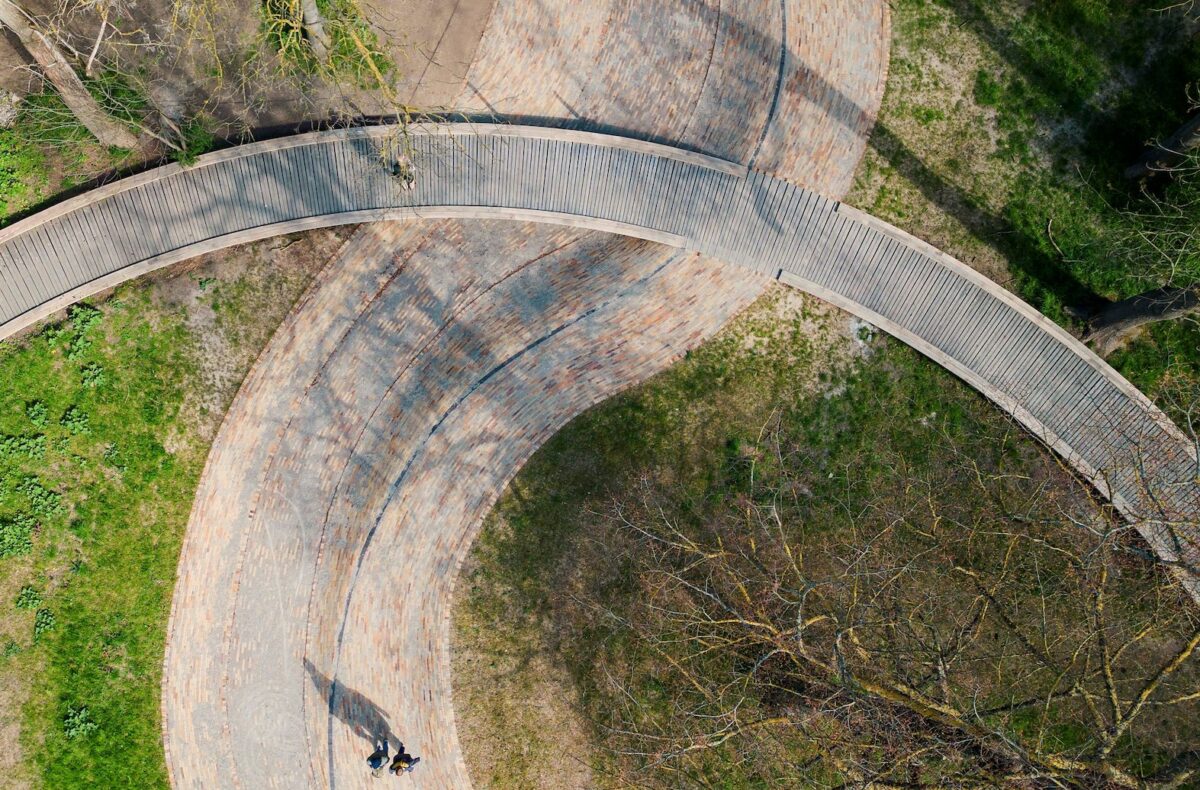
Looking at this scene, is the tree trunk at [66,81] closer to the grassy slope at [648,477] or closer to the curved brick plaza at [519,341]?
the curved brick plaza at [519,341]

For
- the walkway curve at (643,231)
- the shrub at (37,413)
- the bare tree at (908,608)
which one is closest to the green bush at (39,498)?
the shrub at (37,413)

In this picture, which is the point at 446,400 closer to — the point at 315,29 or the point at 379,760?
the point at 379,760

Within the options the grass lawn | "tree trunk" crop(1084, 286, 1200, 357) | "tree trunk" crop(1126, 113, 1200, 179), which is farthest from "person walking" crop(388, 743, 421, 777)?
"tree trunk" crop(1126, 113, 1200, 179)

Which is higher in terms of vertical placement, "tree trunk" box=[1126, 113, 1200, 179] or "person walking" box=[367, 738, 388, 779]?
"tree trunk" box=[1126, 113, 1200, 179]

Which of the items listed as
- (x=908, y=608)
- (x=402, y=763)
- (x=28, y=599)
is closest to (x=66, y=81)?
(x=28, y=599)

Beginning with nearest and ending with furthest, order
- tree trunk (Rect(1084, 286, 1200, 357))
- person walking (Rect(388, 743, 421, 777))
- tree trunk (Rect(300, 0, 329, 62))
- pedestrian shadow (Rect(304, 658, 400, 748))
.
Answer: tree trunk (Rect(300, 0, 329, 62)) → tree trunk (Rect(1084, 286, 1200, 357)) → person walking (Rect(388, 743, 421, 777)) → pedestrian shadow (Rect(304, 658, 400, 748))

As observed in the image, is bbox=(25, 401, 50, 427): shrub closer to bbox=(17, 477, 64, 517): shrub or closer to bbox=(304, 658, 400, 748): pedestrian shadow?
bbox=(17, 477, 64, 517): shrub
